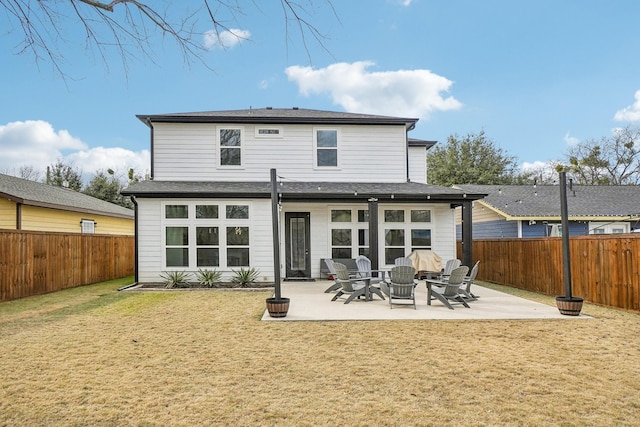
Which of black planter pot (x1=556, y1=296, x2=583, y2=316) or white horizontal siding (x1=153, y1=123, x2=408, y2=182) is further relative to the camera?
white horizontal siding (x1=153, y1=123, x2=408, y2=182)

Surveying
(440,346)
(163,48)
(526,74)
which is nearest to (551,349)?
(440,346)

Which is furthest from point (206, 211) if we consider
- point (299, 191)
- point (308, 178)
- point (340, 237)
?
point (340, 237)

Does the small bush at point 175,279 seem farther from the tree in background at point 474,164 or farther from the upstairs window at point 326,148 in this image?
the tree in background at point 474,164

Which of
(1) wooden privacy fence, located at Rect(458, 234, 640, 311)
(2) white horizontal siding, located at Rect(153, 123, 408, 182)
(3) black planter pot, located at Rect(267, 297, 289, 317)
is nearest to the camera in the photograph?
(3) black planter pot, located at Rect(267, 297, 289, 317)

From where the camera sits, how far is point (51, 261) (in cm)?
1171

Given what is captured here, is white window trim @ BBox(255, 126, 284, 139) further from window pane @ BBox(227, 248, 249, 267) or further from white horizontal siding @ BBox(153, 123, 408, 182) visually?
window pane @ BBox(227, 248, 249, 267)

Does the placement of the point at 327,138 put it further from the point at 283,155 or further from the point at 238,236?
the point at 238,236

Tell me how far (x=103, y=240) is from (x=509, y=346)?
14.2 m

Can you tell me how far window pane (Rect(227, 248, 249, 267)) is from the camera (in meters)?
12.7

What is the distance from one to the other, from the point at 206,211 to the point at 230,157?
2.53m

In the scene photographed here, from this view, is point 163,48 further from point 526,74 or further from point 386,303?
point 526,74

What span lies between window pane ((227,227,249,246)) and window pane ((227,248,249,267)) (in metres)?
0.19

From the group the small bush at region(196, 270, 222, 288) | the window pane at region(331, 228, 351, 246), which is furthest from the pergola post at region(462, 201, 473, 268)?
the small bush at region(196, 270, 222, 288)

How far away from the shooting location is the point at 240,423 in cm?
340
